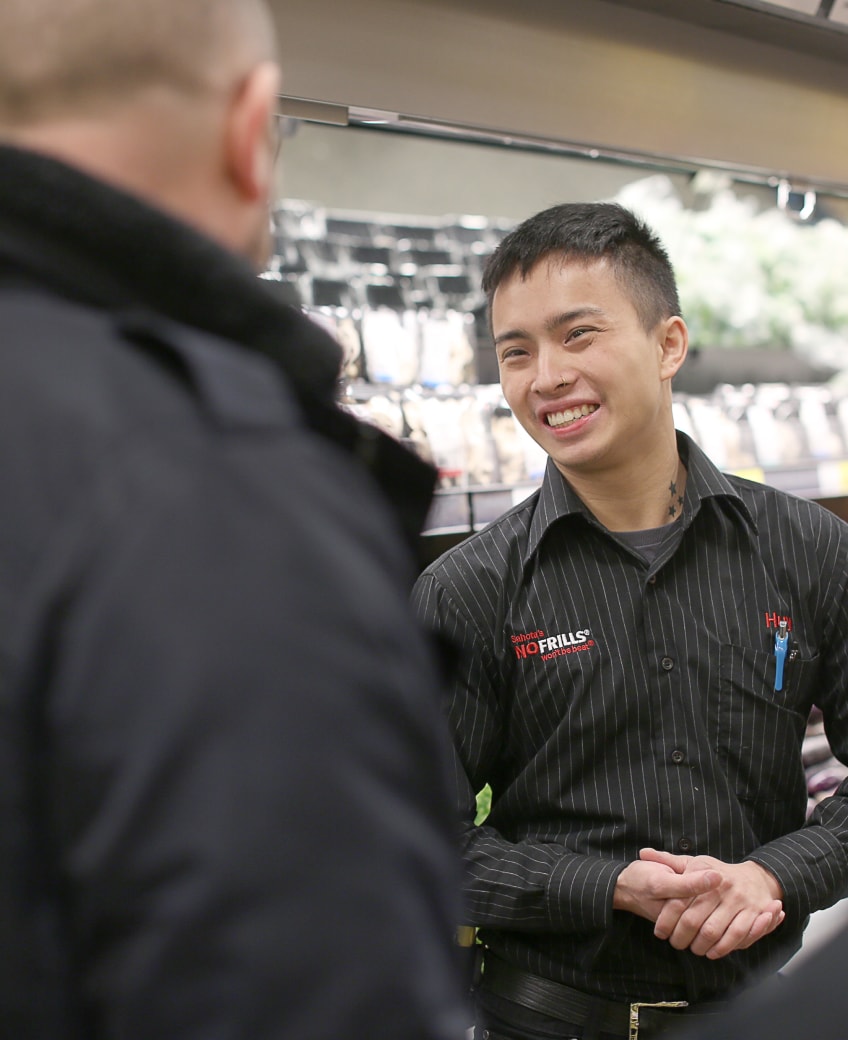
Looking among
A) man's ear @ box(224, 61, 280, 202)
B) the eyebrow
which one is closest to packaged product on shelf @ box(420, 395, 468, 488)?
the eyebrow

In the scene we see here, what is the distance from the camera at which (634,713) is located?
1.55 metres

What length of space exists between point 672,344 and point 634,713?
2.16 feet

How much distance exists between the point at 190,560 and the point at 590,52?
6.08ft

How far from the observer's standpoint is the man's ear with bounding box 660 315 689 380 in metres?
1.79

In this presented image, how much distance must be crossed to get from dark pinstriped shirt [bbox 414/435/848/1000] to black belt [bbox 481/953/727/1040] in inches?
0.7

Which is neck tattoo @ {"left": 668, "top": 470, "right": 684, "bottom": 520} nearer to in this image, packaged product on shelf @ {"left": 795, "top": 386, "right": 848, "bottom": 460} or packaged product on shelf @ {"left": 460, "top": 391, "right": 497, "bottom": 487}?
packaged product on shelf @ {"left": 460, "top": 391, "right": 497, "bottom": 487}

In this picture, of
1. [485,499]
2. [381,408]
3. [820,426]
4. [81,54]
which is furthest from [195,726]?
[820,426]

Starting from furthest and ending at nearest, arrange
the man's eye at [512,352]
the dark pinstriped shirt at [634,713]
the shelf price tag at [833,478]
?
the shelf price tag at [833,478] < the man's eye at [512,352] < the dark pinstriped shirt at [634,713]

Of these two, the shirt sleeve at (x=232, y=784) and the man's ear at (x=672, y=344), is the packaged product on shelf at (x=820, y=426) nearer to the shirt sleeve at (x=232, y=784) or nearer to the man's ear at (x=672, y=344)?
the man's ear at (x=672, y=344)

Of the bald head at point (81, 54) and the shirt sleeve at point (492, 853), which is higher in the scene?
the bald head at point (81, 54)

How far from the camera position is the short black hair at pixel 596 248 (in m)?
1.69

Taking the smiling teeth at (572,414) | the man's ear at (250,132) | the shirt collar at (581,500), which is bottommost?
Answer: the shirt collar at (581,500)

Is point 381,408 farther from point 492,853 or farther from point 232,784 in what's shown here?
point 232,784

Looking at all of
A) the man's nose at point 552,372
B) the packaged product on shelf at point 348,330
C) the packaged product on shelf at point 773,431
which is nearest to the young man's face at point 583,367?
the man's nose at point 552,372
